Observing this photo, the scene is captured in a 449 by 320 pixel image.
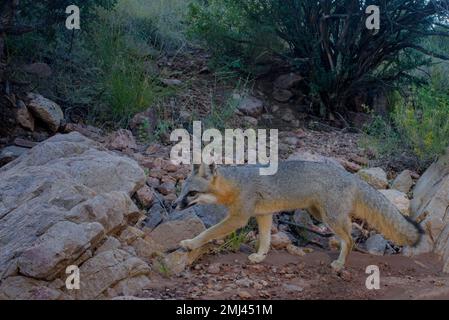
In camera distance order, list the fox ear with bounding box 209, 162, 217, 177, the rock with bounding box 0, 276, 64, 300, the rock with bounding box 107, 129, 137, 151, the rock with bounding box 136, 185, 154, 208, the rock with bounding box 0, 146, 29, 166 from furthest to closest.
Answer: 1. the rock with bounding box 107, 129, 137, 151
2. the rock with bounding box 0, 146, 29, 166
3. the rock with bounding box 136, 185, 154, 208
4. the fox ear with bounding box 209, 162, 217, 177
5. the rock with bounding box 0, 276, 64, 300

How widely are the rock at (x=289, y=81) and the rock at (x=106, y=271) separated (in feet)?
19.4

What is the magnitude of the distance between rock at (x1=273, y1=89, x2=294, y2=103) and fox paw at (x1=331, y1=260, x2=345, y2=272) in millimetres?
4931

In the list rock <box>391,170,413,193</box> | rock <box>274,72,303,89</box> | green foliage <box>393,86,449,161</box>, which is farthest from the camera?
rock <box>274,72,303,89</box>

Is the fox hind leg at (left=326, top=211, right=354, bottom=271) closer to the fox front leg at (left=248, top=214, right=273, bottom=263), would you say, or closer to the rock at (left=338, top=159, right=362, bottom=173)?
the fox front leg at (left=248, top=214, right=273, bottom=263)

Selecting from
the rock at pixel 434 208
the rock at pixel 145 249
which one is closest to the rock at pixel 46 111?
the rock at pixel 145 249

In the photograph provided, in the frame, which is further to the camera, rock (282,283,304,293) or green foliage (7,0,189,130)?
green foliage (7,0,189,130)

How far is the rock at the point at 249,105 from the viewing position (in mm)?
9195

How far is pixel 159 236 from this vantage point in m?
5.43

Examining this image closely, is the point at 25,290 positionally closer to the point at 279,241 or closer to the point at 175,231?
the point at 175,231

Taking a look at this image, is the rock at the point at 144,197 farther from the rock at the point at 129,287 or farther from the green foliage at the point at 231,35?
the green foliage at the point at 231,35

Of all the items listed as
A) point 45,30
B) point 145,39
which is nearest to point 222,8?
point 145,39

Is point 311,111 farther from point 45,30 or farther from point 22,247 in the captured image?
point 22,247

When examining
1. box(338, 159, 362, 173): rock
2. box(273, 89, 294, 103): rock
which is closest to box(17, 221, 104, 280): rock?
box(338, 159, 362, 173): rock

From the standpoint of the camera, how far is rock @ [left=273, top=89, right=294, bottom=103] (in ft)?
32.7
